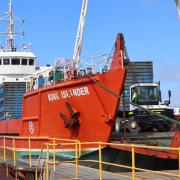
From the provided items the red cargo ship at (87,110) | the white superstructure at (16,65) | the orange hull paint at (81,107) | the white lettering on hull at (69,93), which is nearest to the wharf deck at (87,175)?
the red cargo ship at (87,110)

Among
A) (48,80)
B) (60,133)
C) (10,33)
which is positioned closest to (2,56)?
(10,33)

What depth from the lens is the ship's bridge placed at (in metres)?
28.7

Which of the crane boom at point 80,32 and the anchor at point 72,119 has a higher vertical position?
the crane boom at point 80,32

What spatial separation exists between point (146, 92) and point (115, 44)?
563 centimetres

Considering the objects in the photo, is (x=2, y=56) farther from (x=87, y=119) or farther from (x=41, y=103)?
(x=87, y=119)

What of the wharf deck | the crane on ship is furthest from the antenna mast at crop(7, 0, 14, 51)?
the wharf deck

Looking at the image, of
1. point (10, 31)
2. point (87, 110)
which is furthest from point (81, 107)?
point (10, 31)

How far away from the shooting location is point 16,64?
95.1 feet

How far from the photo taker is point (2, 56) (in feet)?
95.0

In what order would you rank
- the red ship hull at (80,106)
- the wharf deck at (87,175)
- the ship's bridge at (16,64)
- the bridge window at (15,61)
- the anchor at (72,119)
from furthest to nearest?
the bridge window at (15,61), the ship's bridge at (16,64), the anchor at (72,119), the red ship hull at (80,106), the wharf deck at (87,175)

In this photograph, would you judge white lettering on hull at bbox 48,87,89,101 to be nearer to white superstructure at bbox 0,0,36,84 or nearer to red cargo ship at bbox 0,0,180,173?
red cargo ship at bbox 0,0,180,173

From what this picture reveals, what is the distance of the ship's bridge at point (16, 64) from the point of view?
28.7 meters

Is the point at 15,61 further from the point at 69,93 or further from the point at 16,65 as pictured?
the point at 69,93

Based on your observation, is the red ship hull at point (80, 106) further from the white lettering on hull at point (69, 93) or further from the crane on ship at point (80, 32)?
the crane on ship at point (80, 32)
